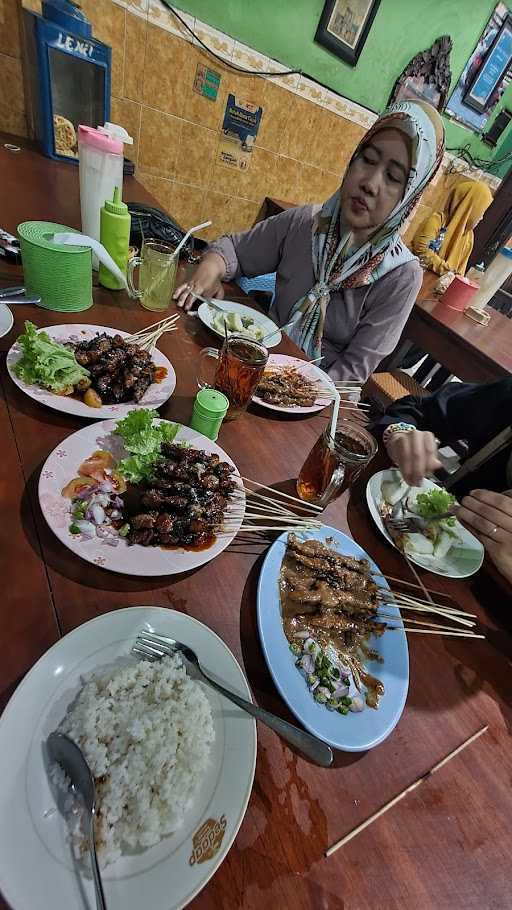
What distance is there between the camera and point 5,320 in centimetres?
127

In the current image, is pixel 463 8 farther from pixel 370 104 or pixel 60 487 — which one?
pixel 60 487

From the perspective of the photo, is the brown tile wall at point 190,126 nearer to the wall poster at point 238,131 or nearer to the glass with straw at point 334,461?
the wall poster at point 238,131

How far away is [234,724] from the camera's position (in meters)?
0.71

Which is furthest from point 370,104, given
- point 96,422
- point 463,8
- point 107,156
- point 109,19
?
point 96,422

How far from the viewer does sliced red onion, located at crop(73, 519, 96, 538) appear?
87 centimetres

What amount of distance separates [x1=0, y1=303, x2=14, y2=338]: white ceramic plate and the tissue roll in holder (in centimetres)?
14

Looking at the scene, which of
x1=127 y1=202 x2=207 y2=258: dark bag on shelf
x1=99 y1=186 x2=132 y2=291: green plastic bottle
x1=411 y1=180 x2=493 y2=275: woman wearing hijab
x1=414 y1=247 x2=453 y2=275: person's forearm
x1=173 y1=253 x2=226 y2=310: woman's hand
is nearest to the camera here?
x1=99 y1=186 x2=132 y2=291: green plastic bottle

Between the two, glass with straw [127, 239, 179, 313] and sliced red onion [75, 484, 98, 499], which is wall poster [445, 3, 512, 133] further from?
sliced red onion [75, 484, 98, 499]

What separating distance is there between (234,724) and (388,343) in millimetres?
2203

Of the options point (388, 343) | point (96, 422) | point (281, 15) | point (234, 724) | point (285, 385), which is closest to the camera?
point (234, 724)

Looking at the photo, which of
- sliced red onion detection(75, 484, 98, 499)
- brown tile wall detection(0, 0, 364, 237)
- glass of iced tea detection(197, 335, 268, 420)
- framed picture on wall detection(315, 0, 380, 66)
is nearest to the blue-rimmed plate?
sliced red onion detection(75, 484, 98, 499)

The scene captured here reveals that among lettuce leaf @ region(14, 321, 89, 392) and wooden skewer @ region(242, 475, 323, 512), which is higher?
lettuce leaf @ region(14, 321, 89, 392)

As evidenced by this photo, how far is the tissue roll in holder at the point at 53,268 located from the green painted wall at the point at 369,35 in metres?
3.22

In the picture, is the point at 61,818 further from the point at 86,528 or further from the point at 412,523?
the point at 412,523
